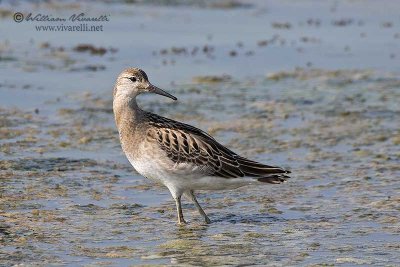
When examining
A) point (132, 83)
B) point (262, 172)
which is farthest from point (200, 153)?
point (132, 83)

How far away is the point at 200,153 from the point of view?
11.1 m

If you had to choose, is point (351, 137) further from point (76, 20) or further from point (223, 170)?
point (76, 20)

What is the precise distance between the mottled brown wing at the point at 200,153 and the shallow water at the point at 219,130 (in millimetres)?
520

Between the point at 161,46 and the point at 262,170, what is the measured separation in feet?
32.2

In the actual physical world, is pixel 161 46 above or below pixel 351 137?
above

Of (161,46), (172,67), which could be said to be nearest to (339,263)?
(172,67)

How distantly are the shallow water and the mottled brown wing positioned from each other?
0.52 m

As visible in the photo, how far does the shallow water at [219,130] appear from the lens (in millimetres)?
10242

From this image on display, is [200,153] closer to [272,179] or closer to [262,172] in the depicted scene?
[262,172]

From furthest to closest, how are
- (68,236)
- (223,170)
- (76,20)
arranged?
(76,20) < (223,170) < (68,236)

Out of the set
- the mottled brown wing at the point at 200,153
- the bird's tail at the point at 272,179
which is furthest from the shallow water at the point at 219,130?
the mottled brown wing at the point at 200,153

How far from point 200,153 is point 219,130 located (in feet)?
13.6

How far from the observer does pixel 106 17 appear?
897 inches

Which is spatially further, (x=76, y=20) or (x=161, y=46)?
(x=76, y=20)
